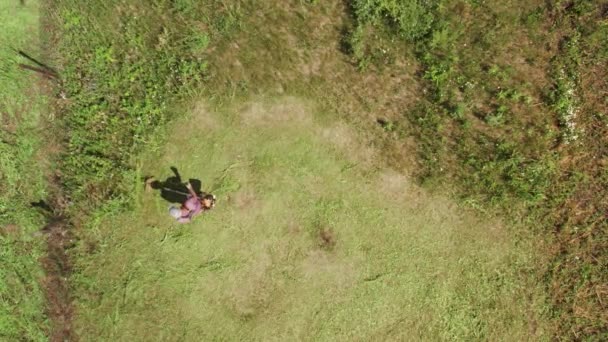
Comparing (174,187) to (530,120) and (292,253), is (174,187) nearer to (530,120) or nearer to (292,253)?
(292,253)

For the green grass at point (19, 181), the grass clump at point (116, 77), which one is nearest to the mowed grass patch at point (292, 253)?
the grass clump at point (116, 77)

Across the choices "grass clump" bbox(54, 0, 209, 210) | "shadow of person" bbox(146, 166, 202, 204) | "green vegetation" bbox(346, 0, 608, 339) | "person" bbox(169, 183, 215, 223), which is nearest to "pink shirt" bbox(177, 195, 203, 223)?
"person" bbox(169, 183, 215, 223)

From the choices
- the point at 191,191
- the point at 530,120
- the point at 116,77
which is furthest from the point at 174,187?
the point at 530,120

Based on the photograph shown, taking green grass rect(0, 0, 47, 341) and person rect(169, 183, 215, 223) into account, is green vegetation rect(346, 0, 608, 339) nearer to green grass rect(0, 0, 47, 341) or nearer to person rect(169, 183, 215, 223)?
person rect(169, 183, 215, 223)

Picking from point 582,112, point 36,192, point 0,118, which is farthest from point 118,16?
point 582,112

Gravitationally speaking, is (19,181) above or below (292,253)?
below

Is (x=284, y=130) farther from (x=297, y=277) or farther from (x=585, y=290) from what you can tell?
(x=585, y=290)
